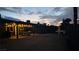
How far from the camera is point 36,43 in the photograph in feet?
11.4

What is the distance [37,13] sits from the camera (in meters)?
3.43

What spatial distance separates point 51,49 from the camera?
136 inches

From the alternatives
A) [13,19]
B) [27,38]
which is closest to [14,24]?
[13,19]

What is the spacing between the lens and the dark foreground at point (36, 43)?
3443 millimetres

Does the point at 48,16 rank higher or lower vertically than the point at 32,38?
higher

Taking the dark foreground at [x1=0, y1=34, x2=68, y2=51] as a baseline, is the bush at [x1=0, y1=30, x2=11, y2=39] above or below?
above

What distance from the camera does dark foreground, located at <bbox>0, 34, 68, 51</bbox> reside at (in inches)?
136

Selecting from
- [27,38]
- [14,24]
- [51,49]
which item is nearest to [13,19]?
[14,24]

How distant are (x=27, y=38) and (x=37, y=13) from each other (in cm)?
50

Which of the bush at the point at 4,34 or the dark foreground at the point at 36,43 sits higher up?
the bush at the point at 4,34

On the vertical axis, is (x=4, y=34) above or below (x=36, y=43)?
above
